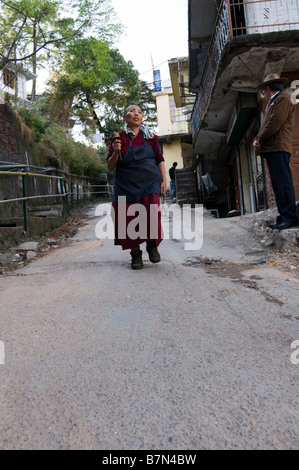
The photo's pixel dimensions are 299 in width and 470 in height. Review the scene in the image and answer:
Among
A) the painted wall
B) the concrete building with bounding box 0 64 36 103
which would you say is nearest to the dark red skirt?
the concrete building with bounding box 0 64 36 103

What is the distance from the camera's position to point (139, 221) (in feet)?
12.1

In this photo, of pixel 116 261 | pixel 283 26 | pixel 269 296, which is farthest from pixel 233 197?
pixel 269 296

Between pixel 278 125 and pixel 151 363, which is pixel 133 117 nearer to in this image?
pixel 278 125

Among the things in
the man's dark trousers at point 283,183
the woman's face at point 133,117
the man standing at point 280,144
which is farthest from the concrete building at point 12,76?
the man's dark trousers at point 283,183

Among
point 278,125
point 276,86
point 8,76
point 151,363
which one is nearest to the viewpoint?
point 151,363

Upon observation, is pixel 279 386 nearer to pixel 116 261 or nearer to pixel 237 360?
pixel 237 360

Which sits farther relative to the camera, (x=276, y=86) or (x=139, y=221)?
(x=276, y=86)

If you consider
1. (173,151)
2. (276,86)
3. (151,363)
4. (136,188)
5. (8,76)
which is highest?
(8,76)

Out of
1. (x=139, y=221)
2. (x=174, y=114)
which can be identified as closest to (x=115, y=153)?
(x=139, y=221)

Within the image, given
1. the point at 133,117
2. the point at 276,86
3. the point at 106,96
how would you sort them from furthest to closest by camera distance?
the point at 106,96 < the point at 276,86 < the point at 133,117

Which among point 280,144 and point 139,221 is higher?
point 280,144

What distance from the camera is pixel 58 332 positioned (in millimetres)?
2010

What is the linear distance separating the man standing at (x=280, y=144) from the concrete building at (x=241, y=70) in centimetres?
318

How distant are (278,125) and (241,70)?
4.21m
